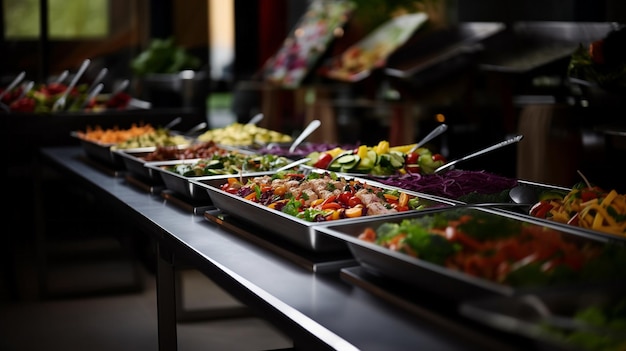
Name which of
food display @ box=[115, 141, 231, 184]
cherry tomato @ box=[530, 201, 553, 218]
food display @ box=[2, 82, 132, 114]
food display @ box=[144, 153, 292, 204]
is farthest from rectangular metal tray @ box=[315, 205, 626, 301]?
food display @ box=[2, 82, 132, 114]

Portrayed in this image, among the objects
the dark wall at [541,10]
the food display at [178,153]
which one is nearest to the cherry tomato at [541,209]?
the food display at [178,153]

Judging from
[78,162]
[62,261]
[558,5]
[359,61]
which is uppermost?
[558,5]

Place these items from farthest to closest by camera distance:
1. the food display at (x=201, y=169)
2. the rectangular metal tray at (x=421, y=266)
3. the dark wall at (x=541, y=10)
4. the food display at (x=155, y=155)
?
the dark wall at (x=541, y=10)
the food display at (x=155, y=155)
the food display at (x=201, y=169)
the rectangular metal tray at (x=421, y=266)

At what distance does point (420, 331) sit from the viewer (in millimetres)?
1069

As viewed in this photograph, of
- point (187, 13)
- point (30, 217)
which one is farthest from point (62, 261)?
point (187, 13)

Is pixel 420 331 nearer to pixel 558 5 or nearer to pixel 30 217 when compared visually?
pixel 30 217

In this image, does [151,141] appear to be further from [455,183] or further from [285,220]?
[285,220]

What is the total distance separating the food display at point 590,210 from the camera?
1414 millimetres

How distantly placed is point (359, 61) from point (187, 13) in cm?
370

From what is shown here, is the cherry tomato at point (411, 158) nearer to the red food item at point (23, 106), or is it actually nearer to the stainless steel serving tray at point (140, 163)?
the stainless steel serving tray at point (140, 163)

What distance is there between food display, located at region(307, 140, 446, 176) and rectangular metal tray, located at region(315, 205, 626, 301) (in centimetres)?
70

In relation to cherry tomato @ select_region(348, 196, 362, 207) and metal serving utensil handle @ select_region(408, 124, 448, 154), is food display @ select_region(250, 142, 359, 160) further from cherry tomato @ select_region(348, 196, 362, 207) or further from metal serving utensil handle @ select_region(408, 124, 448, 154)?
cherry tomato @ select_region(348, 196, 362, 207)

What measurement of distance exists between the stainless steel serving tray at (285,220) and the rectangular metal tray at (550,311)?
43 cm

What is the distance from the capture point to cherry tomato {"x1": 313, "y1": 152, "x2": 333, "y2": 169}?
2320 millimetres
